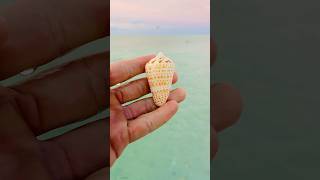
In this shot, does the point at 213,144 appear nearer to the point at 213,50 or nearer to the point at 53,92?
the point at 213,50

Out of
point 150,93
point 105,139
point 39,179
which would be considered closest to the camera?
point 39,179

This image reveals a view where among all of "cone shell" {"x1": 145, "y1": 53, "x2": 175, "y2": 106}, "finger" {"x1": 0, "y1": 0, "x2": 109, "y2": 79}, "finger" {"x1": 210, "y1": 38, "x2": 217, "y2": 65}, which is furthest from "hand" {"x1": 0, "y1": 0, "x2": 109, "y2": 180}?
"finger" {"x1": 210, "y1": 38, "x2": 217, "y2": 65}

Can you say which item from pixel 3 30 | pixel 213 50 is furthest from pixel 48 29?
pixel 213 50

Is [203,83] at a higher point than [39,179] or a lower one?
higher

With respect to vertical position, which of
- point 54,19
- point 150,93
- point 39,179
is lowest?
point 39,179

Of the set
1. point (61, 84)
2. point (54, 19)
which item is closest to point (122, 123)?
point (61, 84)

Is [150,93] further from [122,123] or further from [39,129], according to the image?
[39,129]
